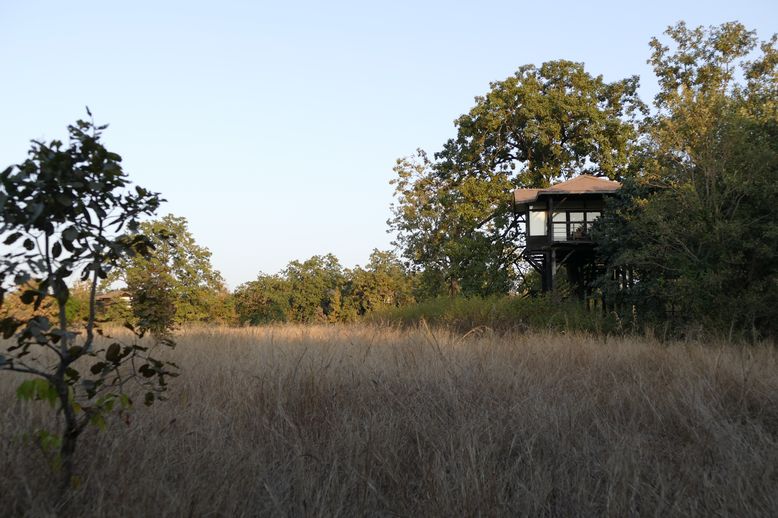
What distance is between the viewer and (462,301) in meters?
18.5

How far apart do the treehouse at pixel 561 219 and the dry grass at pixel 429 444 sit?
18763mm

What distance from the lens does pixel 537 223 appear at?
1033 inches

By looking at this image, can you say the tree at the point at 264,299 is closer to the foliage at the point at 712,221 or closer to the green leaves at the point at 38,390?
the foliage at the point at 712,221

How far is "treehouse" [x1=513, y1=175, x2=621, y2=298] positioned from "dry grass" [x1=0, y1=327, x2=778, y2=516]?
18763mm

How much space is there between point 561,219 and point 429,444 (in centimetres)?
2301

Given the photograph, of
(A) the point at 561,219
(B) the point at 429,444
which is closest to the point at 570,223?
(A) the point at 561,219

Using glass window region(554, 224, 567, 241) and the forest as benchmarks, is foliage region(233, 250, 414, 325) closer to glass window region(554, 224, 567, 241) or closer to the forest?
glass window region(554, 224, 567, 241)

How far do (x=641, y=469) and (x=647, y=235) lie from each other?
12.8 meters

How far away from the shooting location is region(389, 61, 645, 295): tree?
2773 centimetres

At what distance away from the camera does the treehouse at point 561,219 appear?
24469 mm

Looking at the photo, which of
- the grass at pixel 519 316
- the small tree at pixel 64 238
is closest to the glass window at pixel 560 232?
the grass at pixel 519 316

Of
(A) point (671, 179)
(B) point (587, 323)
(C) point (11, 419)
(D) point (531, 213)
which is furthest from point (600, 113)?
(C) point (11, 419)

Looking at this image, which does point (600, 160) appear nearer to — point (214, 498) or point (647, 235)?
point (647, 235)

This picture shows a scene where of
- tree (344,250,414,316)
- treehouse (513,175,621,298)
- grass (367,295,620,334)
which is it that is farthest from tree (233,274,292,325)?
grass (367,295,620,334)
